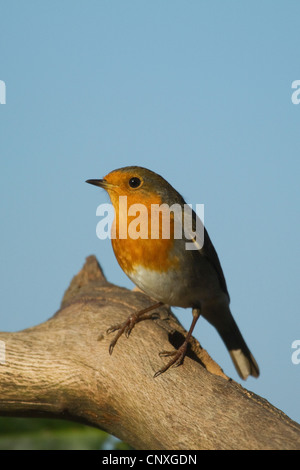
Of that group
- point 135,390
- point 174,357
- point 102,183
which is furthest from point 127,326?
point 102,183

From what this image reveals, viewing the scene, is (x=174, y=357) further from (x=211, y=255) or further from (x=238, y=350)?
(x=238, y=350)

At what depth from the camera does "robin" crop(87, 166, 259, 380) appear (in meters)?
4.25

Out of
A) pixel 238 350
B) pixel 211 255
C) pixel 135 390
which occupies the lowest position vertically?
pixel 135 390

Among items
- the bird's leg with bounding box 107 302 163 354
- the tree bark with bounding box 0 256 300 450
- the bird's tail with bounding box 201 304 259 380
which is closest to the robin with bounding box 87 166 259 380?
the bird's leg with bounding box 107 302 163 354

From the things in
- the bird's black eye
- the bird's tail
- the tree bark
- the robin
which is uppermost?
the bird's black eye

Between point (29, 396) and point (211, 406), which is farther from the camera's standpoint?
point (29, 396)

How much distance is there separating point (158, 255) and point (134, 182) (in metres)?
0.59

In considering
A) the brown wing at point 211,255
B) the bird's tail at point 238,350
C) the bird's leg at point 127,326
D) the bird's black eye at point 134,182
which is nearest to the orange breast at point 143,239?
the bird's black eye at point 134,182

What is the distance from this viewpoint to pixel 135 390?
4246 mm

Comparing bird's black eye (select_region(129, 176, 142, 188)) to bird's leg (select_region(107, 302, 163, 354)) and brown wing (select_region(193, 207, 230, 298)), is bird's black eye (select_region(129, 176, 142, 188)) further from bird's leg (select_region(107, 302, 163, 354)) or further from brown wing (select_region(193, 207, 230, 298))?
bird's leg (select_region(107, 302, 163, 354))

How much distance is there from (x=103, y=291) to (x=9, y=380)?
176 cm

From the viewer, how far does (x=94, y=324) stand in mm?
5094

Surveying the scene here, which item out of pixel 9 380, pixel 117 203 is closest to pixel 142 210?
pixel 117 203
